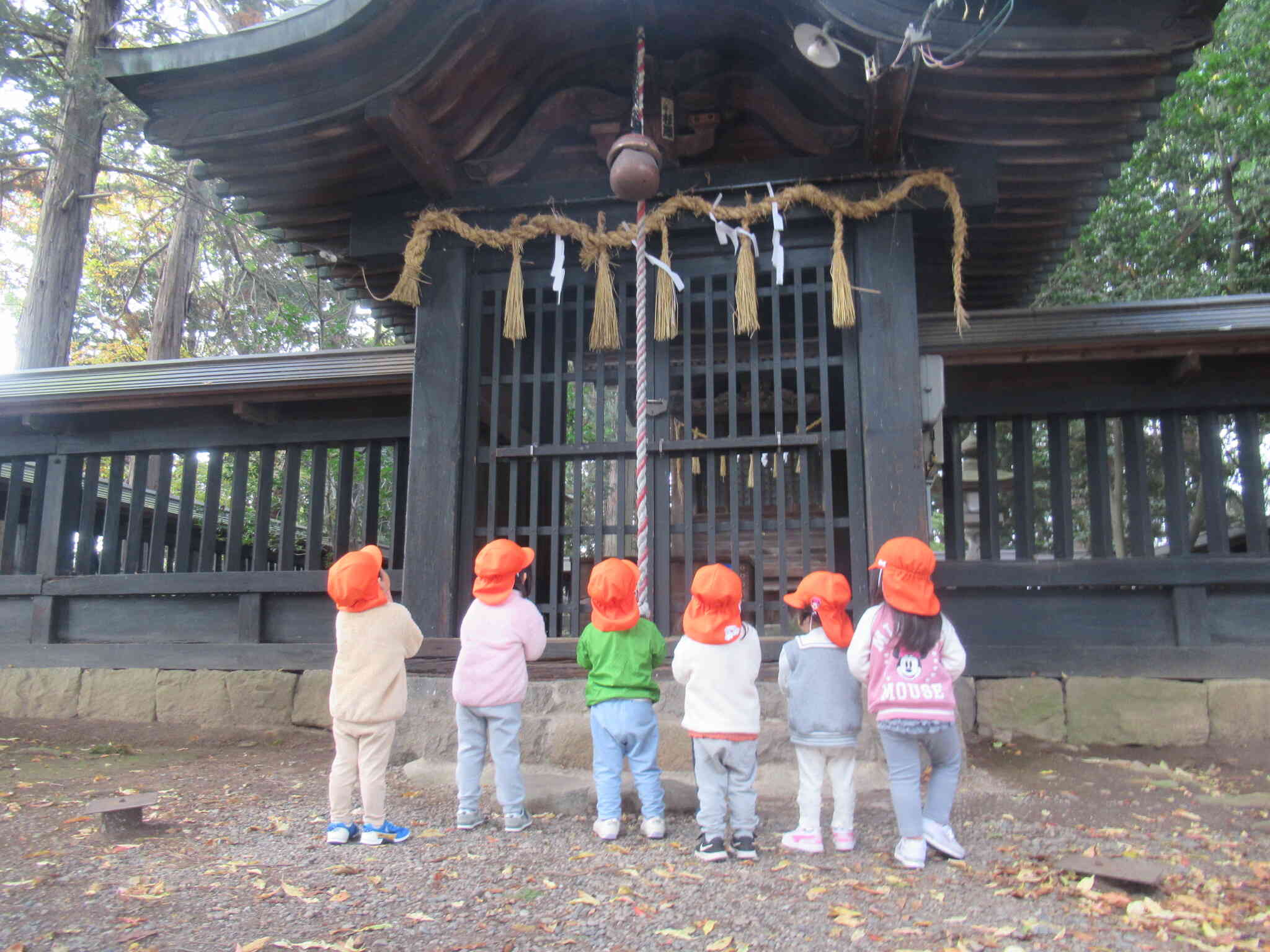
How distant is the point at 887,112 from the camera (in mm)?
5109

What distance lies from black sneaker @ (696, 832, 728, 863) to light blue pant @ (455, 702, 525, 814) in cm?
97

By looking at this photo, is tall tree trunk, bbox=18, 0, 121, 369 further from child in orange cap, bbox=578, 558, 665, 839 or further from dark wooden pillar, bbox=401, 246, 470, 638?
child in orange cap, bbox=578, 558, 665, 839

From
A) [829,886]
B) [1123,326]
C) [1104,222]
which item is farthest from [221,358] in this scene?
[1104,222]

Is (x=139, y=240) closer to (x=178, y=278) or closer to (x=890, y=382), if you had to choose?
(x=178, y=278)

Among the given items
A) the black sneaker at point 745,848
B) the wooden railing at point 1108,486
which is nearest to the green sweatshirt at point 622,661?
the black sneaker at point 745,848

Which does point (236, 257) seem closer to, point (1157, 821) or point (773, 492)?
point (773, 492)

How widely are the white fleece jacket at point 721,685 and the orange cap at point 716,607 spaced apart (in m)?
0.04

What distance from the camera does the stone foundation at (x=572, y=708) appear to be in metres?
5.32

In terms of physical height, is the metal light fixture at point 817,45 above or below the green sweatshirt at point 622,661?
above

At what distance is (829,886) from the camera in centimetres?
354

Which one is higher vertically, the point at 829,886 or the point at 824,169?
the point at 824,169

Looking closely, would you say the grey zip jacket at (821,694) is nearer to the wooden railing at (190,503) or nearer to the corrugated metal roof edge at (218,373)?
the corrugated metal roof edge at (218,373)

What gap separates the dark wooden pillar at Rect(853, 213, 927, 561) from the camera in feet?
17.6

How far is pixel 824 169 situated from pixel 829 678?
11.1ft
